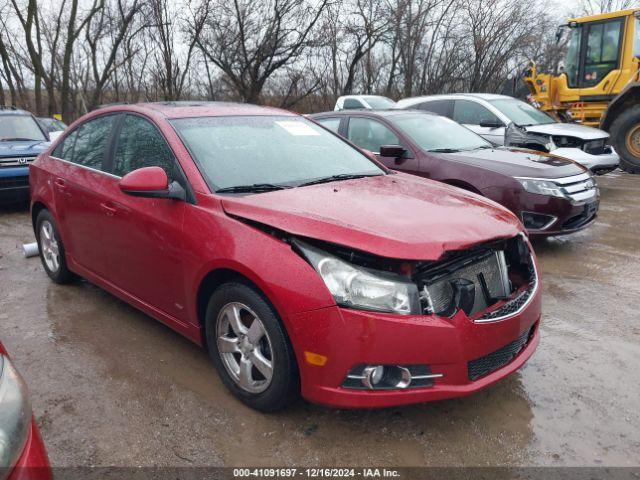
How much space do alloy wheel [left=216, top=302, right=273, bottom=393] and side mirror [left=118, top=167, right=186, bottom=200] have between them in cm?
75

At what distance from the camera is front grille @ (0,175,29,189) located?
7656 millimetres

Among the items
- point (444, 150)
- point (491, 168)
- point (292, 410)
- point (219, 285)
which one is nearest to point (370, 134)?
point (444, 150)

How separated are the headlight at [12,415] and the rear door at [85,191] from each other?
2065mm

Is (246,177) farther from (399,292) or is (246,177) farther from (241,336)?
(399,292)

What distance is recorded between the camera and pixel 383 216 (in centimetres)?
252

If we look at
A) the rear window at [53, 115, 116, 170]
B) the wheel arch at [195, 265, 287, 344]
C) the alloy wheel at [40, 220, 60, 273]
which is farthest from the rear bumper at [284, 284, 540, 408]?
the alloy wheel at [40, 220, 60, 273]

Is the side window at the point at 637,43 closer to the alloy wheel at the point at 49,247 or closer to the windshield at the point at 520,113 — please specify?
the windshield at the point at 520,113

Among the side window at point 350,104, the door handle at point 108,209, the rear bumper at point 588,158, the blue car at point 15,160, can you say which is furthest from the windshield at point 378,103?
the door handle at point 108,209

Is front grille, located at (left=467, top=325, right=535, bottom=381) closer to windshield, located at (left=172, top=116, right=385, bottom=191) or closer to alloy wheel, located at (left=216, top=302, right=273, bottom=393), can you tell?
alloy wheel, located at (left=216, top=302, right=273, bottom=393)

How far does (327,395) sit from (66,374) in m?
1.78

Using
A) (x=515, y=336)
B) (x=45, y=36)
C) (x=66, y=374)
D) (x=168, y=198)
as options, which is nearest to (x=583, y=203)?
(x=515, y=336)

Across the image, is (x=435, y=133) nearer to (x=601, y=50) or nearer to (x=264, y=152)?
(x=264, y=152)

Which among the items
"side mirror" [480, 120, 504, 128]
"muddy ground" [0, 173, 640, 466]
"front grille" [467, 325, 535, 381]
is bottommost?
"muddy ground" [0, 173, 640, 466]

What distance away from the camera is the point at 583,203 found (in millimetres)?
5289
